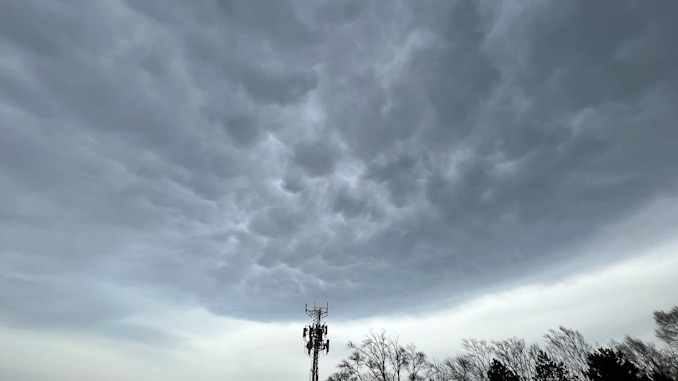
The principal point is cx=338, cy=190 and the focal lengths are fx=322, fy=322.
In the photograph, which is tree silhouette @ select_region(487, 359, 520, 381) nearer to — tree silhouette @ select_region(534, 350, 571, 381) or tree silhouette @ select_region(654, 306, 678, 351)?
tree silhouette @ select_region(534, 350, 571, 381)

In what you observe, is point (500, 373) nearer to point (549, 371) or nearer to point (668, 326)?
point (549, 371)

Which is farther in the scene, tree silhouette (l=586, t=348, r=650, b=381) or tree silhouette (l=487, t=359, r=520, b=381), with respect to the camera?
tree silhouette (l=487, t=359, r=520, b=381)

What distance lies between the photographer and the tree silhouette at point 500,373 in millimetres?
51031

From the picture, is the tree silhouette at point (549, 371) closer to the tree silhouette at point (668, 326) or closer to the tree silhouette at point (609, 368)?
the tree silhouette at point (609, 368)

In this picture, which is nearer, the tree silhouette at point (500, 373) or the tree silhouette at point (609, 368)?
the tree silhouette at point (609, 368)

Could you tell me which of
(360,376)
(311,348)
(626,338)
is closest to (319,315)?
(311,348)

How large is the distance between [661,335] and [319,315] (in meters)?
75.1

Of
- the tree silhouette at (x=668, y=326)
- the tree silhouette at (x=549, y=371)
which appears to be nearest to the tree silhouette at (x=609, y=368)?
the tree silhouette at (x=549, y=371)

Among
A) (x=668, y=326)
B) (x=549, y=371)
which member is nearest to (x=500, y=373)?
(x=549, y=371)

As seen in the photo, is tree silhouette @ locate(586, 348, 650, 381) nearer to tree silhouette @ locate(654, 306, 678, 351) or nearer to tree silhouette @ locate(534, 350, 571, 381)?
tree silhouette @ locate(534, 350, 571, 381)

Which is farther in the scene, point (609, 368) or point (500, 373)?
point (500, 373)

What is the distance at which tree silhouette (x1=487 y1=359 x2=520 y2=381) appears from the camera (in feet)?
167

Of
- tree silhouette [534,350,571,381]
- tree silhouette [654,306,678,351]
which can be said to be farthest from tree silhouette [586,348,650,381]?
tree silhouette [654,306,678,351]

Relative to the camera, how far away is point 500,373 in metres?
51.9
